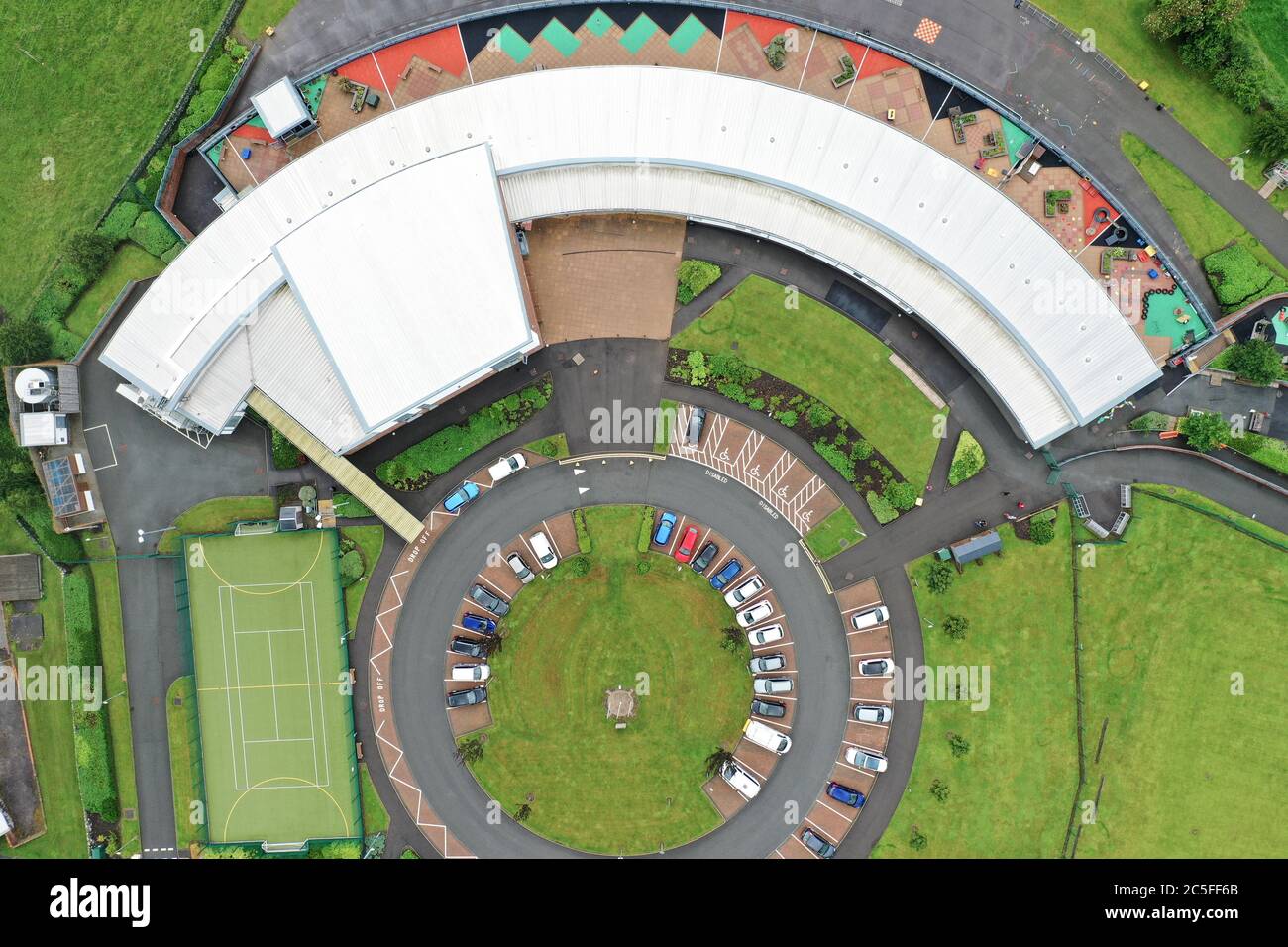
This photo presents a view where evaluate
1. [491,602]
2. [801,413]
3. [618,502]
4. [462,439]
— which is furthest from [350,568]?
[801,413]

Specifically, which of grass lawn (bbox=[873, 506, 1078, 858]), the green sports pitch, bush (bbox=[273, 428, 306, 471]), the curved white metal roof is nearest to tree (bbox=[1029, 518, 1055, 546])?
grass lawn (bbox=[873, 506, 1078, 858])

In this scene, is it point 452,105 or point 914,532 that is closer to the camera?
point 452,105

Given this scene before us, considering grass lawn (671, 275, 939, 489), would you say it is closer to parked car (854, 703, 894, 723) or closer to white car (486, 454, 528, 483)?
parked car (854, 703, 894, 723)

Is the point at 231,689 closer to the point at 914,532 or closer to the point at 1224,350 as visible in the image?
the point at 914,532

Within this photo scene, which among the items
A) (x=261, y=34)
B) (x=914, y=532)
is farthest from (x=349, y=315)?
(x=914, y=532)

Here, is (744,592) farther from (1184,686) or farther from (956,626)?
(1184,686)

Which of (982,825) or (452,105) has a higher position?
(452,105)
